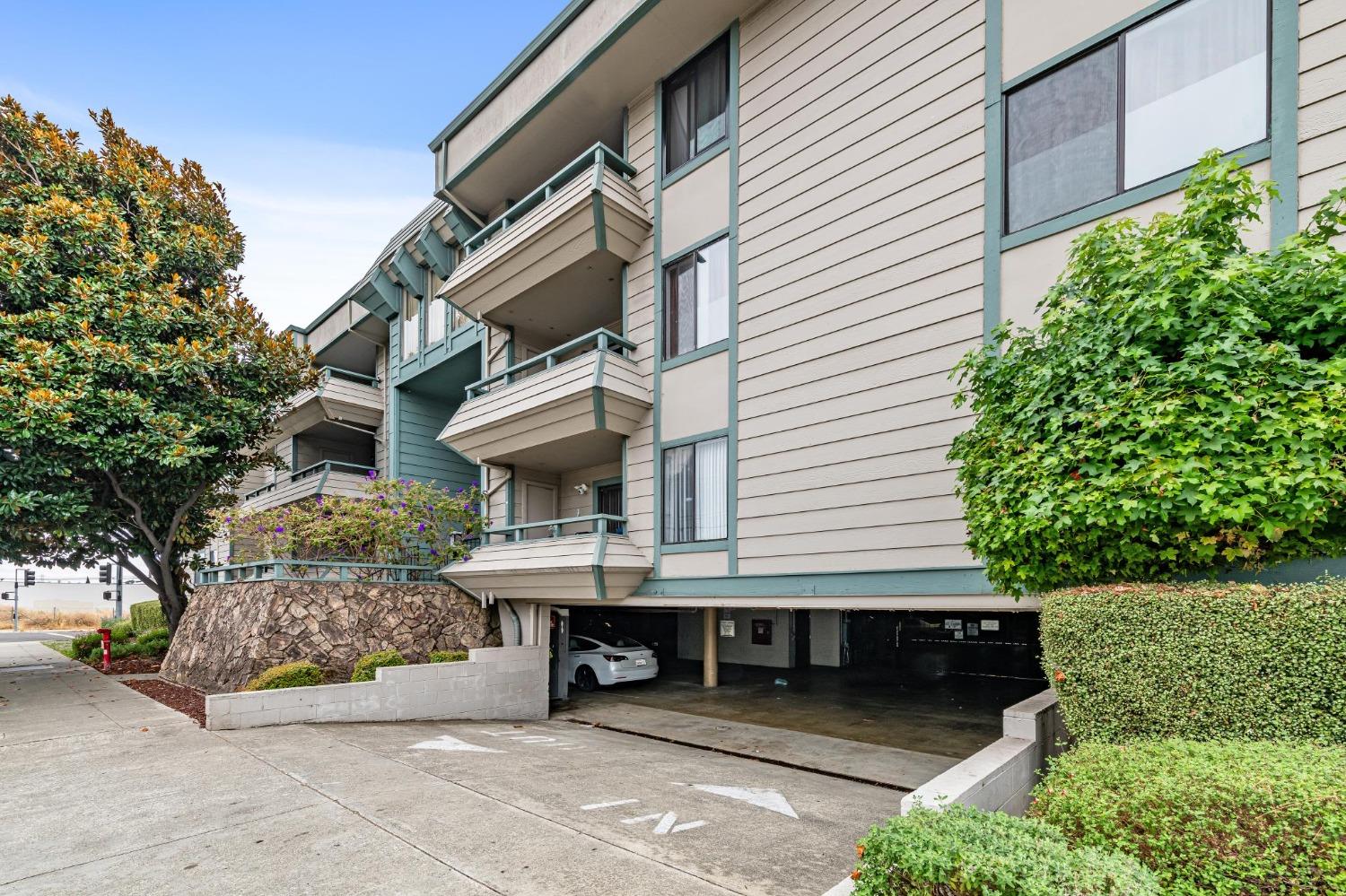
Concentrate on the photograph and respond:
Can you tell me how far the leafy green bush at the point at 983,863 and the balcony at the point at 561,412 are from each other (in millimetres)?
8072

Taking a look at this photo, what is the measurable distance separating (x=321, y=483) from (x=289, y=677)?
916cm

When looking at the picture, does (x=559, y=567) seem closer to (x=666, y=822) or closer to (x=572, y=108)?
(x=666, y=822)

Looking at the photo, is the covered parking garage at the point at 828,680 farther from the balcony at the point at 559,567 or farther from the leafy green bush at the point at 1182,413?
the leafy green bush at the point at 1182,413

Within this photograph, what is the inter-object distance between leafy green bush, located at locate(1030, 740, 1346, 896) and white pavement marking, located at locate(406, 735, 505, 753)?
21.6 feet

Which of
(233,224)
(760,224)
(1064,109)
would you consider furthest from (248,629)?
(1064,109)

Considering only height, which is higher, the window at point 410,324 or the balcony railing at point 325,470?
the window at point 410,324

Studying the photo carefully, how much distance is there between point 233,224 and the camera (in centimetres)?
1509

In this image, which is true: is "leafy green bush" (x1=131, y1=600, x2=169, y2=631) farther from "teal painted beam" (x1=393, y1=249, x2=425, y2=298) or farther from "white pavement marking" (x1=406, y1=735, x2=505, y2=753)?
"white pavement marking" (x1=406, y1=735, x2=505, y2=753)

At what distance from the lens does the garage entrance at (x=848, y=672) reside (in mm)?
11281

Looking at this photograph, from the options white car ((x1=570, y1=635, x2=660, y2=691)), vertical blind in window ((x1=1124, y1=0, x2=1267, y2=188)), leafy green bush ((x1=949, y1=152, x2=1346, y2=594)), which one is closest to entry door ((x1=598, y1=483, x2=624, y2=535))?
white car ((x1=570, y1=635, x2=660, y2=691))

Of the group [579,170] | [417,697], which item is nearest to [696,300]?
[579,170]

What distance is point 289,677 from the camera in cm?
956

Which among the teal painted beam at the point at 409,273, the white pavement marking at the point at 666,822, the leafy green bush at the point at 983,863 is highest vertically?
the teal painted beam at the point at 409,273

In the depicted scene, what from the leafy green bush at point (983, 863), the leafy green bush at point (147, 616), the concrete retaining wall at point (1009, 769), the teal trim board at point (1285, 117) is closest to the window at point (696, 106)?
the teal trim board at point (1285, 117)
